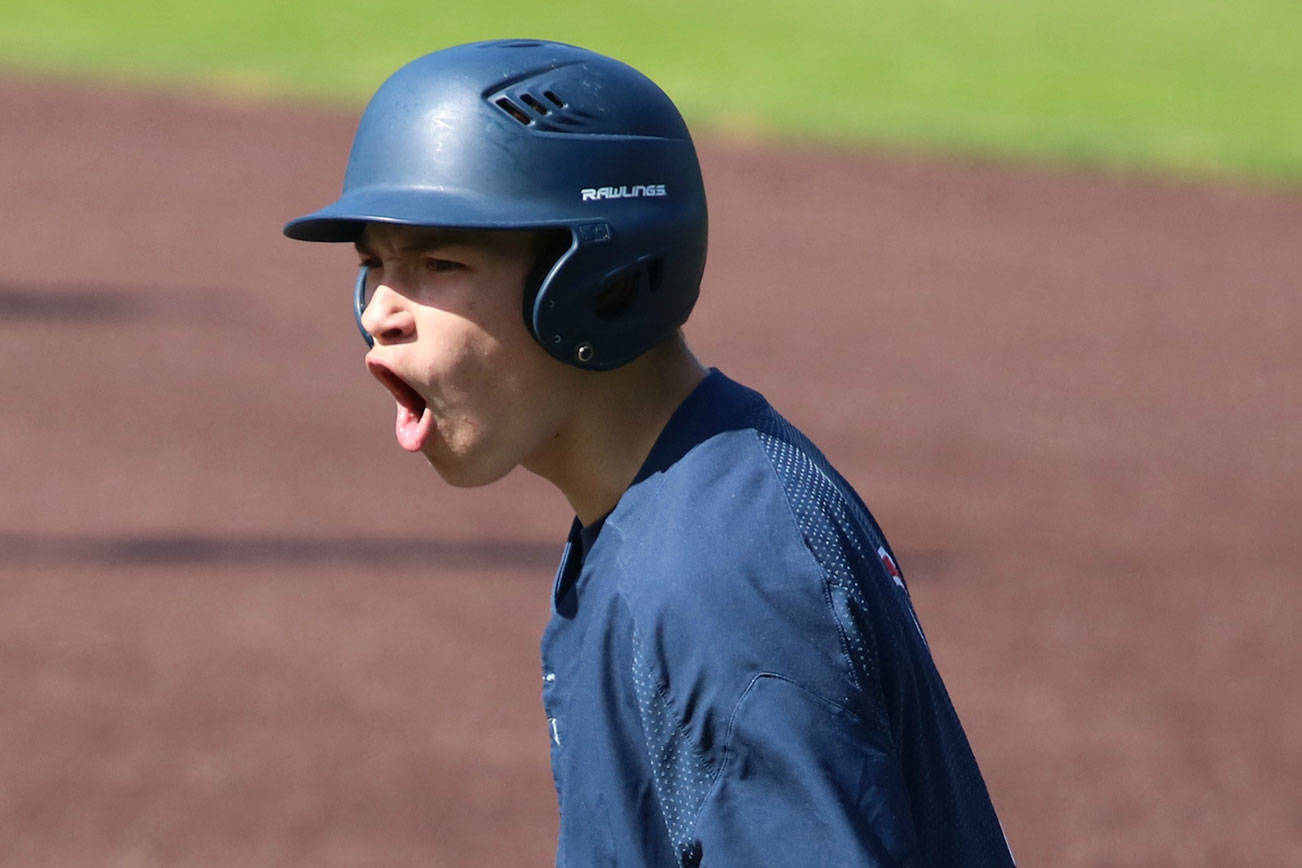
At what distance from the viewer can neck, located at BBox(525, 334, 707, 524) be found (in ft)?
7.63

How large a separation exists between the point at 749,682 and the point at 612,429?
480mm

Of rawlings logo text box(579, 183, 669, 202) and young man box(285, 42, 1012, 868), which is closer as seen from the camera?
young man box(285, 42, 1012, 868)

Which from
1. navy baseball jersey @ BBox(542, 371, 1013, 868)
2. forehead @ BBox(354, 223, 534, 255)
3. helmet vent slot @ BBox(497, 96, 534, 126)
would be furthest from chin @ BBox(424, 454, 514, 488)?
helmet vent slot @ BBox(497, 96, 534, 126)

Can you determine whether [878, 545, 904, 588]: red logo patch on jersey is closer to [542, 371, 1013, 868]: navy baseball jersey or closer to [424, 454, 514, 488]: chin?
[542, 371, 1013, 868]: navy baseball jersey

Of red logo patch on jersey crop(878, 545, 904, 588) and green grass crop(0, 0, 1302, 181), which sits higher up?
red logo patch on jersey crop(878, 545, 904, 588)

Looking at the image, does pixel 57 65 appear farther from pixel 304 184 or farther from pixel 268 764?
pixel 268 764

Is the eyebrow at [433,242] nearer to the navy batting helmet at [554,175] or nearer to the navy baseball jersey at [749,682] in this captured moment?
the navy batting helmet at [554,175]

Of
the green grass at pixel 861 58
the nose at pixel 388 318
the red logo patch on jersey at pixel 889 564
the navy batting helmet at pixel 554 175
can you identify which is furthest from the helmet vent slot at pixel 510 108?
the green grass at pixel 861 58

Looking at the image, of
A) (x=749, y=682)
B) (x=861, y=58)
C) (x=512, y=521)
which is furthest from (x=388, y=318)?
(x=861, y=58)

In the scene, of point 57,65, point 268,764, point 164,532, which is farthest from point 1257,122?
point 268,764

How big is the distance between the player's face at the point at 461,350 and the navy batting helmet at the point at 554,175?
47 mm

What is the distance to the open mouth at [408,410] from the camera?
225 centimetres

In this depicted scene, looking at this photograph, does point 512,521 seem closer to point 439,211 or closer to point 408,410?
point 408,410

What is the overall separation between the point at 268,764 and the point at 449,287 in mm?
4129
